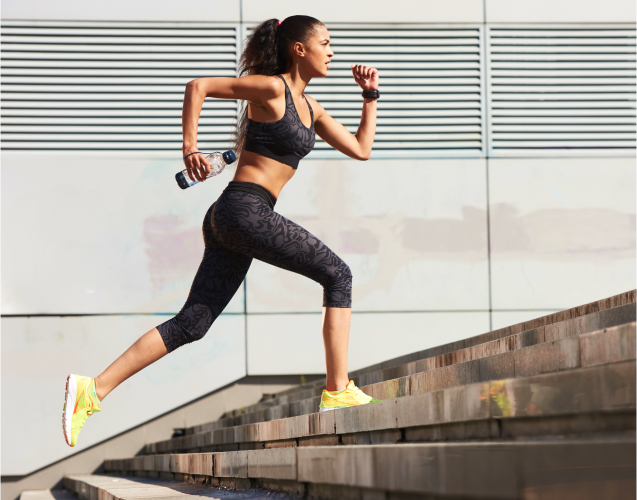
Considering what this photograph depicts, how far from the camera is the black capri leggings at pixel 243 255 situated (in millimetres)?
2746

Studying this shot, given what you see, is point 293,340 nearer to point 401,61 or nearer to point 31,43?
point 401,61

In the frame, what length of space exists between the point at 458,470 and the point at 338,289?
1.41m

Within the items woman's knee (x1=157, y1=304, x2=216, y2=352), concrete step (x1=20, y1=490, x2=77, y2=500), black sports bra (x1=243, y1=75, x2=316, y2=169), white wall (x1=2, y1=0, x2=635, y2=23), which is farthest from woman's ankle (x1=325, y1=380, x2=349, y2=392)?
white wall (x1=2, y1=0, x2=635, y2=23)

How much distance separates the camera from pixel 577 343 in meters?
1.67

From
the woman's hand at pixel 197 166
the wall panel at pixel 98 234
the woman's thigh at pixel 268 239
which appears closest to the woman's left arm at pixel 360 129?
the woman's thigh at pixel 268 239

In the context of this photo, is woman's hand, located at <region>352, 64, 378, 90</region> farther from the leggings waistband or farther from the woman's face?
the leggings waistband

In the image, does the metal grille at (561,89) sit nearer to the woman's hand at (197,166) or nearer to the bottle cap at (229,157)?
the bottle cap at (229,157)

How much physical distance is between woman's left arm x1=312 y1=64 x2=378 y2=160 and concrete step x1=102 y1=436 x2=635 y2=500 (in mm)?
1394

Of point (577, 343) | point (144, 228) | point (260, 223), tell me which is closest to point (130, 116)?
point (144, 228)

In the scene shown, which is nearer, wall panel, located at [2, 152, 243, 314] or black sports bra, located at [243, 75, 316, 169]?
black sports bra, located at [243, 75, 316, 169]

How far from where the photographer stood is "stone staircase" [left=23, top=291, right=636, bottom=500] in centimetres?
127

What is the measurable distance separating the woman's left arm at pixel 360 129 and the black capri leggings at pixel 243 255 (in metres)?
0.49

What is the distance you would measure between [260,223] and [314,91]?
4.20 metres

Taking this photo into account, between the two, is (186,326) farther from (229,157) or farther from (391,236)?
(391,236)
